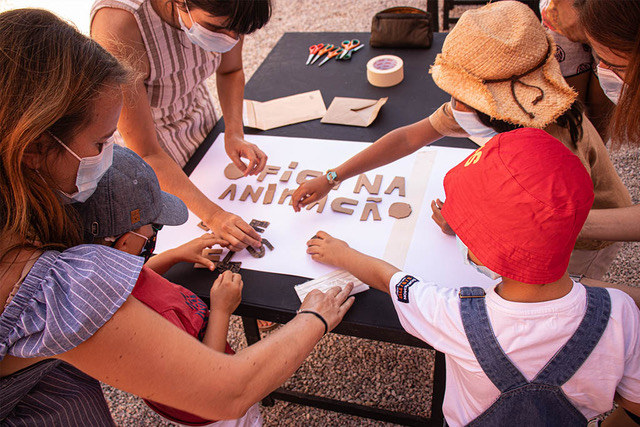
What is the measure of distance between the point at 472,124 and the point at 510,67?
0.24m

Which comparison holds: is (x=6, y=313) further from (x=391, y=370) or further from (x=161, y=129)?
(x=391, y=370)

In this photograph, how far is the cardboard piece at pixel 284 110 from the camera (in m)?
Answer: 2.26

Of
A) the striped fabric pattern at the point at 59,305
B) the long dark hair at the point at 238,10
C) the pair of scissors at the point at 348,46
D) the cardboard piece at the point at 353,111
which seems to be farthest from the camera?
the pair of scissors at the point at 348,46

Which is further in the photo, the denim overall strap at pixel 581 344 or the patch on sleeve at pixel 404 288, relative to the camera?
the patch on sleeve at pixel 404 288

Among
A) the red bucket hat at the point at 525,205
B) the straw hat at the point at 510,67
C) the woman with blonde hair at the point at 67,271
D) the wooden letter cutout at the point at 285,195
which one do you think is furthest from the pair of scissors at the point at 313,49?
the red bucket hat at the point at 525,205

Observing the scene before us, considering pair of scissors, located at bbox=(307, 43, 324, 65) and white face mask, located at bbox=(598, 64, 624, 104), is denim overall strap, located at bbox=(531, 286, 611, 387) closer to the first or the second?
white face mask, located at bbox=(598, 64, 624, 104)

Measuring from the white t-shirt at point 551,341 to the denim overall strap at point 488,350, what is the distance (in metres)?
0.01

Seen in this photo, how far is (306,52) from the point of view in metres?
2.77

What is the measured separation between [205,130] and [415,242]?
1277 mm

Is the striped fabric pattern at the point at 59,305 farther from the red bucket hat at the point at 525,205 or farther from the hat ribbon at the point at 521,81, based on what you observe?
the hat ribbon at the point at 521,81

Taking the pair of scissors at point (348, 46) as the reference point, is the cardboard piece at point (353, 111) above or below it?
below

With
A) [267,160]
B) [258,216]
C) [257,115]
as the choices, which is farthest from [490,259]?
[257,115]

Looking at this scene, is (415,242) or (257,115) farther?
(257,115)

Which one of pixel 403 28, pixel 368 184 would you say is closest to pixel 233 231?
pixel 368 184
